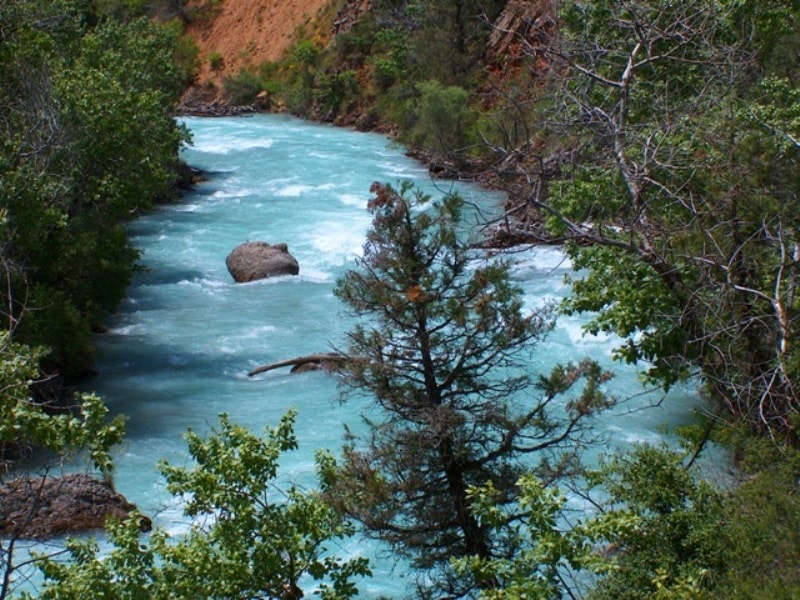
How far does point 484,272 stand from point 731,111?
14.2ft

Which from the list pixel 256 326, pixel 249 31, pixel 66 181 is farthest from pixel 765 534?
pixel 249 31

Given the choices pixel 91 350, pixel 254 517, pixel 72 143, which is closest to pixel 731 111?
pixel 254 517

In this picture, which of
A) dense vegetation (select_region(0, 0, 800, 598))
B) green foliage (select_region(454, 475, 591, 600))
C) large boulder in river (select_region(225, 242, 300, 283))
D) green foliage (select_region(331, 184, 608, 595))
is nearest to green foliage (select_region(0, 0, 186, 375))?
dense vegetation (select_region(0, 0, 800, 598))

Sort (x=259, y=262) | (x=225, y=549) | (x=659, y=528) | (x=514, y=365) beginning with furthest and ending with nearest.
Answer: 1. (x=259, y=262)
2. (x=514, y=365)
3. (x=659, y=528)
4. (x=225, y=549)

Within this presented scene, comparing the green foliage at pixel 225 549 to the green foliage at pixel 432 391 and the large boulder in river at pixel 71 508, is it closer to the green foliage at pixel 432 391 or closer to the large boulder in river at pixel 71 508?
the green foliage at pixel 432 391

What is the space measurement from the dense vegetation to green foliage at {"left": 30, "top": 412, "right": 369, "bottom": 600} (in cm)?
2

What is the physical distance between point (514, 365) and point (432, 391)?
1110 millimetres

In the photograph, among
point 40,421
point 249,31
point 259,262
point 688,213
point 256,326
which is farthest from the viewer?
point 249,31

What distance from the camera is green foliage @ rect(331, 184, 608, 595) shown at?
35.8 ft

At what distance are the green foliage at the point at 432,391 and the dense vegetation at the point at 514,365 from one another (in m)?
0.03

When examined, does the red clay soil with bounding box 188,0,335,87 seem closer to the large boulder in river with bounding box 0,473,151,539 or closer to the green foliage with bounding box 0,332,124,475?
the large boulder in river with bounding box 0,473,151,539

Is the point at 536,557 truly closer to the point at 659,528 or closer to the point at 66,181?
the point at 659,528

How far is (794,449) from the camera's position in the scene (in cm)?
Answer: 1026

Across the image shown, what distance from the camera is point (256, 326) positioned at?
2312 centimetres
